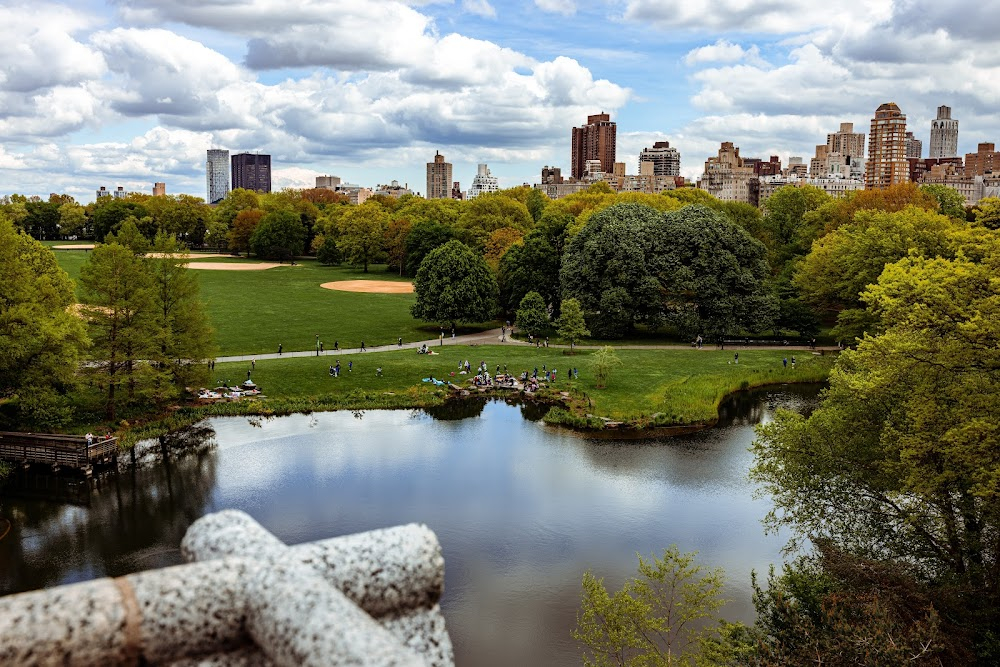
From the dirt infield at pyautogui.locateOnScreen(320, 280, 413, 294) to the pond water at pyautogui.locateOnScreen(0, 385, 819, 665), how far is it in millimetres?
47760

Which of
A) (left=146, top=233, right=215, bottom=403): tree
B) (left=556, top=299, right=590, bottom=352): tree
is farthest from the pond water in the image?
(left=556, top=299, right=590, bottom=352): tree

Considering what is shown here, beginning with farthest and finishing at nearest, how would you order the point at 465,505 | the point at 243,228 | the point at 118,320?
the point at 243,228
the point at 118,320
the point at 465,505

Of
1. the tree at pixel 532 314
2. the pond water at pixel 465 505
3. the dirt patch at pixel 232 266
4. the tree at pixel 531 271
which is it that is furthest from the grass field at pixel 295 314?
the pond water at pixel 465 505

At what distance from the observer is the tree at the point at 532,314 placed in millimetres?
59219

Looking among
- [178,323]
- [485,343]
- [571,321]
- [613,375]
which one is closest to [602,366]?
[613,375]

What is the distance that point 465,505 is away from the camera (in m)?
28.4

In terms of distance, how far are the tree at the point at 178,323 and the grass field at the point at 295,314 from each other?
4.69ft

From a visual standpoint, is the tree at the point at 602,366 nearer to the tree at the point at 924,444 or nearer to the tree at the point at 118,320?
the tree at the point at 924,444

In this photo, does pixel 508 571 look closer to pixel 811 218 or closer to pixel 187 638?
pixel 187 638

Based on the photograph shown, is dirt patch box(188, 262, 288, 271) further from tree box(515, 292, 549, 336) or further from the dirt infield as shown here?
tree box(515, 292, 549, 336)

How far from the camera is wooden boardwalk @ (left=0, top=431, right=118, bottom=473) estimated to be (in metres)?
32.1

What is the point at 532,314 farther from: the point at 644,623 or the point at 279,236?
the point at 279,236

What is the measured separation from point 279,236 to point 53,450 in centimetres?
8946

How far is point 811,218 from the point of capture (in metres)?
73.3
